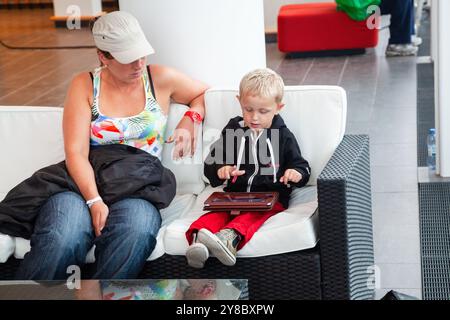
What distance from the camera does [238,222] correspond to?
11.1ft

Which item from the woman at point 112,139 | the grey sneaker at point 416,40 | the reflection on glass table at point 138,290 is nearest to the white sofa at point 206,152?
the woman at point 112,139

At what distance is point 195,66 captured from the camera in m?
4.37

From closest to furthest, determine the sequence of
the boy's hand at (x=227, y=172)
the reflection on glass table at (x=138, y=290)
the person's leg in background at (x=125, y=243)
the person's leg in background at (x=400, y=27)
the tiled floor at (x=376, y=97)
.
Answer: the reflection on glass table at (x=138, y=290) < the person's leg in background at (x=125, y=243) < the boy's hand at (x=227, y=172) < the tiled floor at (x=376, y=97) < the person's leg in background at (x=400, y=27)

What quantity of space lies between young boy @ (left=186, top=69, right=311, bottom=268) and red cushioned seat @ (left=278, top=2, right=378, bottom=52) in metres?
5.46

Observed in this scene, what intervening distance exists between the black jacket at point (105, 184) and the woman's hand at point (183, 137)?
0.13 metres

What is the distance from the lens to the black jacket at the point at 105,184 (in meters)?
3.56

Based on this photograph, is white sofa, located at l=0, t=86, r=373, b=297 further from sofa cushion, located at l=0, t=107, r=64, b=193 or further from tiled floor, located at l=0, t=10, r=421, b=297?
tiled floor, located at l=0, t=10, r=421, b=297

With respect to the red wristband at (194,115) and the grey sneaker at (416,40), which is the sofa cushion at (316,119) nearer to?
the red wristband at (194,115)

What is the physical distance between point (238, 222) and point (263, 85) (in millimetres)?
573

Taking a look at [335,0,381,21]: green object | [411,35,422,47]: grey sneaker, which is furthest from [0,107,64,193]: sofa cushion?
[411,35,422,47]: grey sneaker

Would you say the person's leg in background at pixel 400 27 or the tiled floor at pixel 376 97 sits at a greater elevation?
the person's leg in background at pixel 400 27

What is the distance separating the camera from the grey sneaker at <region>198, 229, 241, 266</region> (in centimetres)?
327

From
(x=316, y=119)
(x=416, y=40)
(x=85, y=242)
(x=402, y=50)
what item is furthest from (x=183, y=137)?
(x=416, y=40)
